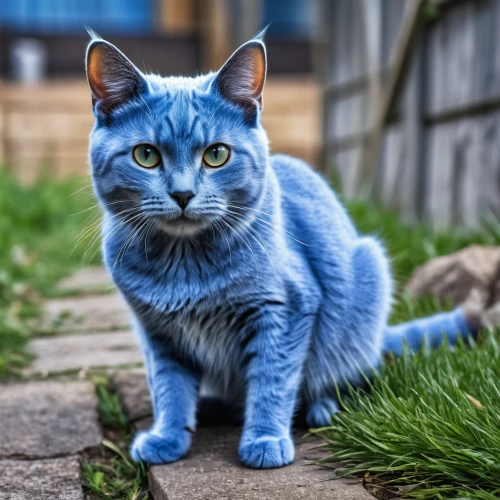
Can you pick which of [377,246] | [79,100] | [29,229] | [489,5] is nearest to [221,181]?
[377,246]

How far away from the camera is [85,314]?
123 inches

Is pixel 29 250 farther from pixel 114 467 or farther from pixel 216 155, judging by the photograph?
pixel 216 155

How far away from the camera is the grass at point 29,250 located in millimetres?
2635

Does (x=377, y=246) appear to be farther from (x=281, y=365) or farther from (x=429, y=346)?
(x=281, y=365)

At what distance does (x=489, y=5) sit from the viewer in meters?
3.30

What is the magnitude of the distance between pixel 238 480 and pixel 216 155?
0.69 m

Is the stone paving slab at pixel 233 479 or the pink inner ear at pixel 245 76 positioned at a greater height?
the pink inner ear at pixel 245 76

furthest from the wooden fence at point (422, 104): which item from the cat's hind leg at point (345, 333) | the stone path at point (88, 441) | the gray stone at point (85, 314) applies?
the stone path at point (88, 441)

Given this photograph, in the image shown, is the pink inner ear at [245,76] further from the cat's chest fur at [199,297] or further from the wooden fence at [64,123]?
the wooden fence at [64,123]

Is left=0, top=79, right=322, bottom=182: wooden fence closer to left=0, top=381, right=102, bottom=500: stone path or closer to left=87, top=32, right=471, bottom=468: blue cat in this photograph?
left=0, top=381, right=102, bottom=500: stone path

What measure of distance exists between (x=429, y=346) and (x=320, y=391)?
394mm

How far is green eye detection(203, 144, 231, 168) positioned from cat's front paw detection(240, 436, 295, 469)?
2.01 feet

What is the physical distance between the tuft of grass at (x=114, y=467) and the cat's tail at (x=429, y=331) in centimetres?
77

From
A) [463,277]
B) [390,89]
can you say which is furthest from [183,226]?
[390,89]
